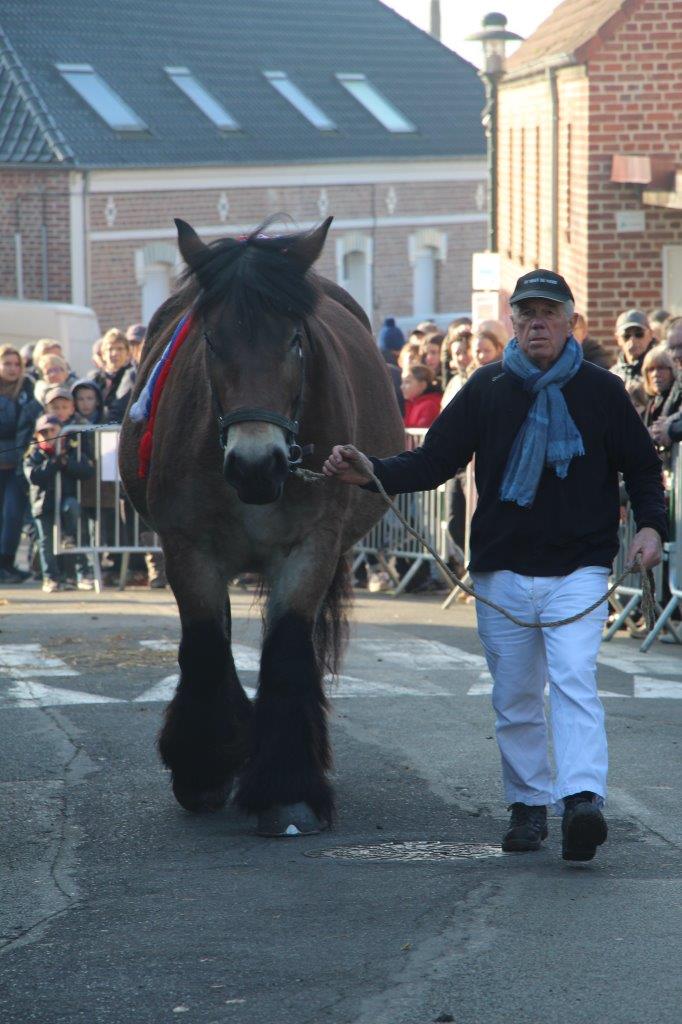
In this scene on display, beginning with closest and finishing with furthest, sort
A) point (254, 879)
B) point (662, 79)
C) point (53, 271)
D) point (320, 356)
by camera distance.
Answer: point (254, 879)
point (320, 356)
point (662, 79)
point (53, 271)

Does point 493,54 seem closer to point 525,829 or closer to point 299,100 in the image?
point 525,829

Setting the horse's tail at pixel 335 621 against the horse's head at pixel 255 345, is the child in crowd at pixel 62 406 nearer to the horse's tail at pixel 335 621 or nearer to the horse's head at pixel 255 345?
the horse's tail at pixel 335 621

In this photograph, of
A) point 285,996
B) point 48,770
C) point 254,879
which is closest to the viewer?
point 285,996

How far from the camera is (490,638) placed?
6.03 meters

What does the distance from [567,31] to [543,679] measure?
16972 millimetres

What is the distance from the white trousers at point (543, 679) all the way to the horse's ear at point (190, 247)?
159 centimetres

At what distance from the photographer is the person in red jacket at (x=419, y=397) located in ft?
46.0

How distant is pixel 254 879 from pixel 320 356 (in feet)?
6.83

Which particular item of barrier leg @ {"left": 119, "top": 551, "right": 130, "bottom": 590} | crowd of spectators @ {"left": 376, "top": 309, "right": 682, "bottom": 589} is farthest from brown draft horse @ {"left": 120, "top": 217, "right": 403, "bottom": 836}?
barrier leg @ {"left": 119, "top": 551, "right": 130, "bottom": 590}

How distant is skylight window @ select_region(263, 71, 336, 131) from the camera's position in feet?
139

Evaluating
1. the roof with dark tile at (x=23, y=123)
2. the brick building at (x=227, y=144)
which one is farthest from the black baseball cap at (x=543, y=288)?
the roof with dark tile at (x=23, y=123)

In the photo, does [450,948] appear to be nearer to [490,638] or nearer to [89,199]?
[490,638]

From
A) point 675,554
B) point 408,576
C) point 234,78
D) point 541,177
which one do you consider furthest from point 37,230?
point 675,554

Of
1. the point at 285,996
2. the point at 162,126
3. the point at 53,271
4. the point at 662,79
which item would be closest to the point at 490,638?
the point at 285,996
